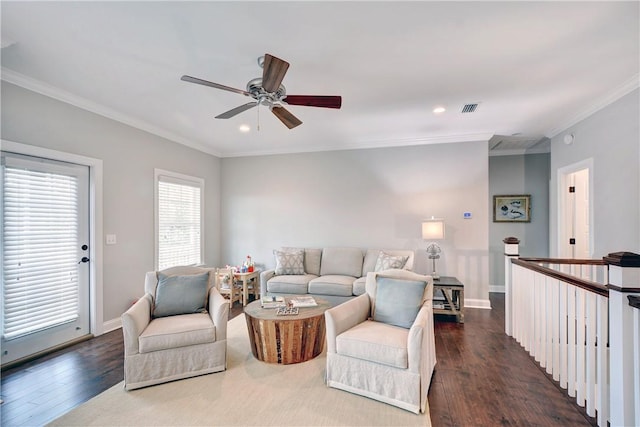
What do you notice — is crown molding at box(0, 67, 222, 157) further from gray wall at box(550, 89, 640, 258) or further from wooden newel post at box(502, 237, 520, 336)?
gray wall at box(550, 89, 640, 258)

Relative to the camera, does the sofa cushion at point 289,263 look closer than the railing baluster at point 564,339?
No

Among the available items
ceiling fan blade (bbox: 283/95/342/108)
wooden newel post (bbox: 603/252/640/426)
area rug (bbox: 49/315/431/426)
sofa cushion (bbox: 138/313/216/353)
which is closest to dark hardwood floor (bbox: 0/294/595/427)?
area rug (bbox: 49/315/431/426)

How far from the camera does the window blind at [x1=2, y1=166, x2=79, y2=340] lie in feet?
9.23

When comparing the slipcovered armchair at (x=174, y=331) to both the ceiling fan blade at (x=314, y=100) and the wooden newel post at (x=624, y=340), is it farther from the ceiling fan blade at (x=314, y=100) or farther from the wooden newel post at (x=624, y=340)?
the wooden newel post at (x=624, y=340)

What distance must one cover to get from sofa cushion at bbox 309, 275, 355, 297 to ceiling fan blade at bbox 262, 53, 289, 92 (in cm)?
293

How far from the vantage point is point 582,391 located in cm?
218

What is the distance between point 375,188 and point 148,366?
13.3 ft

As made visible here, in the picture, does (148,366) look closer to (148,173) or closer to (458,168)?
(148,173)

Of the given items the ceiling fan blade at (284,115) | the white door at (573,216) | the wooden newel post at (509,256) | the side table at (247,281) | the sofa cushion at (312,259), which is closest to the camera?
the ceiling fan blade at (284,115)

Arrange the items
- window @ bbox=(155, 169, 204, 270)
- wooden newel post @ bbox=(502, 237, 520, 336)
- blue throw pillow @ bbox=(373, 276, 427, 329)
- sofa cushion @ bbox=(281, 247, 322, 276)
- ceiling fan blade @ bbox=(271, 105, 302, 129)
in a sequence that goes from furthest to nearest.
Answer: sofa cushion @ bbox=(281, 247, 322, 276)
window @ bbox=(155, 169, 204, 270)
wooden newel post @ bbox=(502, 237, 520, 336)
ceiling fan blade @ bbox=(271, 105, 302, 129)
blue throw pillow @ bbox=(373, 276, 427, 329)

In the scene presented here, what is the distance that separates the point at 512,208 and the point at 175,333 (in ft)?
20.0

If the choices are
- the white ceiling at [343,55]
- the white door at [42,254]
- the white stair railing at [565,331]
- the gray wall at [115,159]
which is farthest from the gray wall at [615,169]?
the white door at [42,254]

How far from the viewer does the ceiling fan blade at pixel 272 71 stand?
191 cm

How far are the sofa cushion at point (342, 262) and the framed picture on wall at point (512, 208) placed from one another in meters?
3.06
